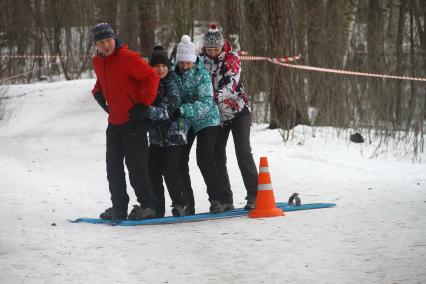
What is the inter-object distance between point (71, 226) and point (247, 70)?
9.52m

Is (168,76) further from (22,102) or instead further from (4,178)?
(22,102)

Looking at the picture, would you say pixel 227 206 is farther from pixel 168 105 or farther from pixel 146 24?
pixel 146 24

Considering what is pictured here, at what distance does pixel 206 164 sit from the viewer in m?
8.93

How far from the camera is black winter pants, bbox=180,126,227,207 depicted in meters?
8.83

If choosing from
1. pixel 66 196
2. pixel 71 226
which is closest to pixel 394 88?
pixel 66 196

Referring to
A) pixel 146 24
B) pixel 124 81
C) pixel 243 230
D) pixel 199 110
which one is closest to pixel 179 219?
pixel 243 230

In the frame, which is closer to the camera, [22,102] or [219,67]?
[219,67]

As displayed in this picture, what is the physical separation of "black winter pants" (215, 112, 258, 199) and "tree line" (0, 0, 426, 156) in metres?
4.89

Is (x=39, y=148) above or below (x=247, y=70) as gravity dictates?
below

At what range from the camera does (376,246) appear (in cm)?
695

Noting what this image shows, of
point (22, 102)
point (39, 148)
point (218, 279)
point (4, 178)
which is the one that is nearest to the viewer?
point (218, 279)

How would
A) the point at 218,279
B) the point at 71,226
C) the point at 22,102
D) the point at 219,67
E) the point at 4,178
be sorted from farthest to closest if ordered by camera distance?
1. the point at 22,102
2. the point at 4,178
3. the point at 219,67
4. the point at 71,226
5. the point at 218,279

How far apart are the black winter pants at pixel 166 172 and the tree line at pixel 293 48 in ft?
18.3

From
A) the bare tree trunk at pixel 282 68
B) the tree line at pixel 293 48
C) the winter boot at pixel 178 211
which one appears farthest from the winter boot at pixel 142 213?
the bare tree trunk at pixel 282 68
